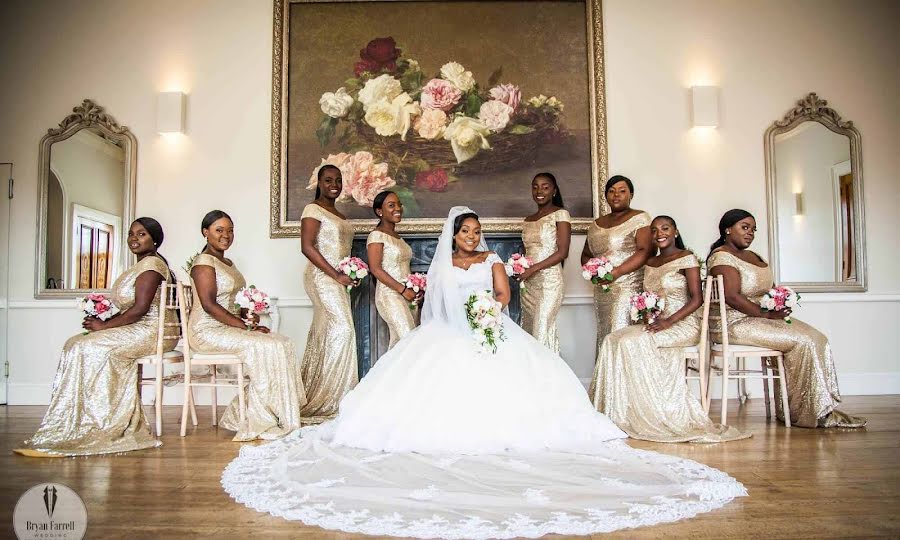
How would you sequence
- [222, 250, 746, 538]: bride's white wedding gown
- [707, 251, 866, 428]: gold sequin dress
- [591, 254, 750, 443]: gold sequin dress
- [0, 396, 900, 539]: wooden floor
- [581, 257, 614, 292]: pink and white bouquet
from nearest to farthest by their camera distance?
[0, 396, 900, 539]: wooden floor < [222, 250, 746, 538]: bride's white wedding gown < [591, 254, 750, 443]: gold sequin dress < [707, 251, 866, 428]: gold sequin dress < [581, 257, 614, 292]: pink and white bouquet

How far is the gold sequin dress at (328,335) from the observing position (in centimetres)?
601

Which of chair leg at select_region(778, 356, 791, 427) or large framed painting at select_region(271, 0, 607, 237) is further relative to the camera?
large framed painting at select_region(271, 0, 607, 237)

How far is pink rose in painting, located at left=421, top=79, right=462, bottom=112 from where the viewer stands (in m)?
7.25

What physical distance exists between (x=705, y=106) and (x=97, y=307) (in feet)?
20.4

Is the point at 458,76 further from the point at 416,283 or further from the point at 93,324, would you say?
the point at 93,324

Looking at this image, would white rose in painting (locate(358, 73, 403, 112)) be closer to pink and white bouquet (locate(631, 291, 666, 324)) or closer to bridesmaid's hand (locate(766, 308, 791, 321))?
pink and white bouquet (locate(631, 291, 666, 324))

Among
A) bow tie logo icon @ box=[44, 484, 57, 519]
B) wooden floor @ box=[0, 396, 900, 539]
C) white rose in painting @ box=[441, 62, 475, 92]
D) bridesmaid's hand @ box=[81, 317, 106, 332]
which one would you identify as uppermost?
white rose in painting @ box=[441, 62, 475, 92]

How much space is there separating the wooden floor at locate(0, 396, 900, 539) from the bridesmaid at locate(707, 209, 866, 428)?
0.29 m

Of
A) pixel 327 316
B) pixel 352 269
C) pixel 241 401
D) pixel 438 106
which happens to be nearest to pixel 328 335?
pixel 327 316

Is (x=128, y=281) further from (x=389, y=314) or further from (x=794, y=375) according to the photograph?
(x=794, y=375)

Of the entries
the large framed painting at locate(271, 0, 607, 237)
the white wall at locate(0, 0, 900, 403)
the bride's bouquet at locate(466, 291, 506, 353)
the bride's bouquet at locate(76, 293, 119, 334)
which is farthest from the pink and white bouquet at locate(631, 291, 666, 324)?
the bride's bouquet at locate(76, 293, 119, 334)

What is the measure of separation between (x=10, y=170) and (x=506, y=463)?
6.52 meters

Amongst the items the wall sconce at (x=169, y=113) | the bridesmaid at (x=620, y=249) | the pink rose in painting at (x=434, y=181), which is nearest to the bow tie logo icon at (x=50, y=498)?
the bridesmaid at (x=620, y=249)

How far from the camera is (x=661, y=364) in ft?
17.5
